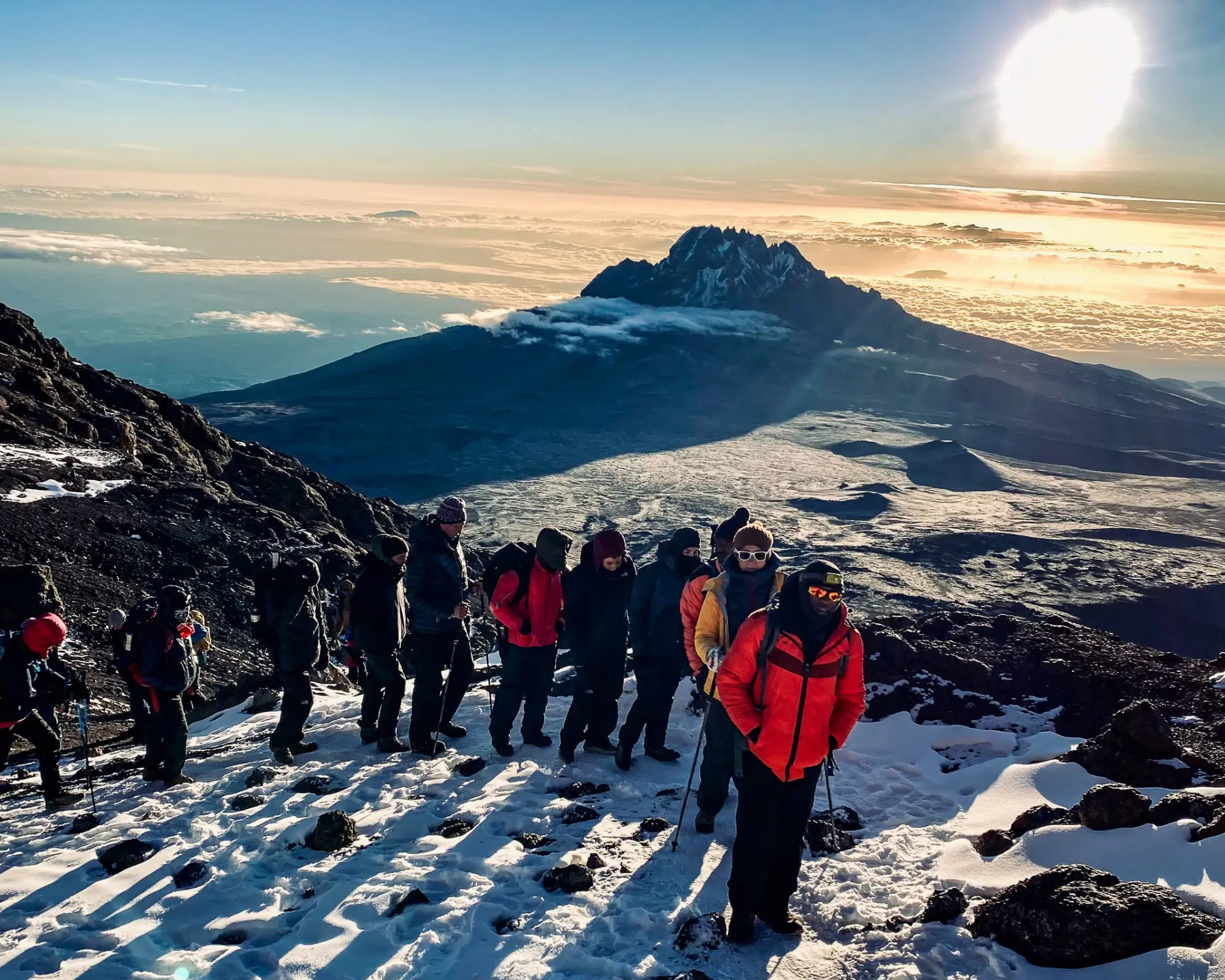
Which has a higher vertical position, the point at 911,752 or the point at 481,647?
the point at 911,752

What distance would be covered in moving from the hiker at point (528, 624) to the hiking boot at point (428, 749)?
1.74ft

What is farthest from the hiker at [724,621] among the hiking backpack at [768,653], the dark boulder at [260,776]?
the dark boulder at [260,776]

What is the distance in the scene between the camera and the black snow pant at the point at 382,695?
8.35m

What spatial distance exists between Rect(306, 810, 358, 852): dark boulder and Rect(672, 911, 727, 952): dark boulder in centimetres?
259

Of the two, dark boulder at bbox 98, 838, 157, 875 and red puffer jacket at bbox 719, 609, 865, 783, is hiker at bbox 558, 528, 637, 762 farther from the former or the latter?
dark boulder at bbox 98, 838, 157, 875

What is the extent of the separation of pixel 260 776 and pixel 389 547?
7.22ft

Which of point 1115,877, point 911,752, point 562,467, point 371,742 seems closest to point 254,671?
point 371,742

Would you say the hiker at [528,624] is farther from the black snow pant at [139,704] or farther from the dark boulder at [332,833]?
the black snow pant at [139,704]

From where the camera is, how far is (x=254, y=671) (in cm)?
1459


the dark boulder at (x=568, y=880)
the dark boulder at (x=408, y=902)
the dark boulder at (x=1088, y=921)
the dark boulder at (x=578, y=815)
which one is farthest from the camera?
the dark boulder at (x=578, y=815)

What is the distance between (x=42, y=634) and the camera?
6.61m

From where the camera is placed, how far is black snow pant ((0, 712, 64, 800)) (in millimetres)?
6727

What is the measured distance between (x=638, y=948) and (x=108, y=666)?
→ 9825mm

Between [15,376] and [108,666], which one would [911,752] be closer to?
[108,666]
